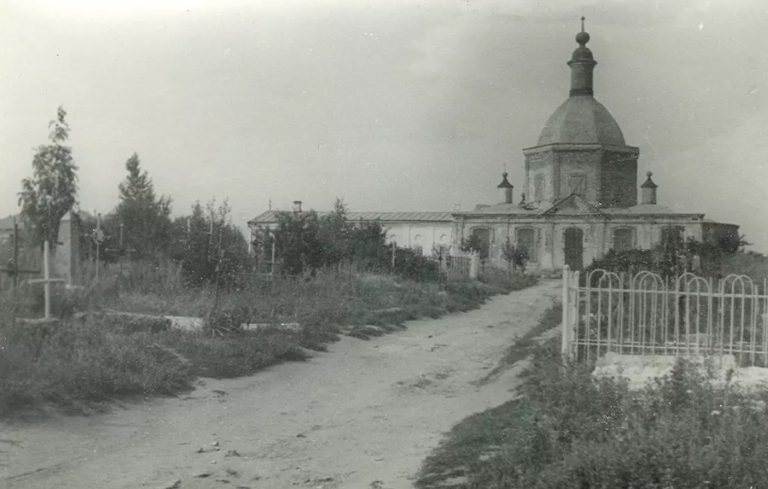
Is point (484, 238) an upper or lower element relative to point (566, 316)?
upper

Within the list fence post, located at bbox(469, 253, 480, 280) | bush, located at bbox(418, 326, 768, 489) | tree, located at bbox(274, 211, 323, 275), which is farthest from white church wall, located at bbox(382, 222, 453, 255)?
bush, located at bbox(418, 326, 768, 489)

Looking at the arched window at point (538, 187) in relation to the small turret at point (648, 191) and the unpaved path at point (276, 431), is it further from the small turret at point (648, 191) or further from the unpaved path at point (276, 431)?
the unpaved path at point (276, 431)

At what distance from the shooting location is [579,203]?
145ft

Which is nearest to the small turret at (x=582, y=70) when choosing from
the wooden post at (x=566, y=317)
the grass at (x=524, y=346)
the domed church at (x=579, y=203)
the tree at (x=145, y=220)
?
the domed church at (x=579, y=203)

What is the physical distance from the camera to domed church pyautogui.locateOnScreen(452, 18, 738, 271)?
43125mm

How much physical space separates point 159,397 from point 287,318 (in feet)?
18.2

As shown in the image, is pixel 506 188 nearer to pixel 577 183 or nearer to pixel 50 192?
pixel 577 183

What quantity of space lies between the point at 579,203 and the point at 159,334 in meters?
36.6

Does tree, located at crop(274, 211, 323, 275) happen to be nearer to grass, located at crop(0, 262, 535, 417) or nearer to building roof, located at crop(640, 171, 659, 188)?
grass, located at crop(0, 262, 535, 417)

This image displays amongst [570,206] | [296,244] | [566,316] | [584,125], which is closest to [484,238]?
[570,206]

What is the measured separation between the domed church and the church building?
0.19ft

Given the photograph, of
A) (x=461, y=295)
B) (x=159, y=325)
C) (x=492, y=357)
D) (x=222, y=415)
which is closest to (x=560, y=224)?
(x=461, y=295)

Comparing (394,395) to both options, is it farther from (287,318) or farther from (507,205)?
(507,205)

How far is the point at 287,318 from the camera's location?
14.2 m
